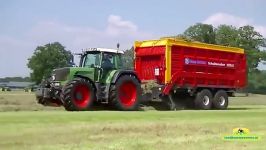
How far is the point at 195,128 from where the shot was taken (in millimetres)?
13422

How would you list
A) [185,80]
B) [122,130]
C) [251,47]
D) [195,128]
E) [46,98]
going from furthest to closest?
[251,47] < [185,80] < [46,98] < [195,128] < [122,130]

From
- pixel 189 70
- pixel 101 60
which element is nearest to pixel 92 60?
pixel 101 60

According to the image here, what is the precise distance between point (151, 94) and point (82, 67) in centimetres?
374

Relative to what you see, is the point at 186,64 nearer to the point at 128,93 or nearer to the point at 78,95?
the point at 128,93

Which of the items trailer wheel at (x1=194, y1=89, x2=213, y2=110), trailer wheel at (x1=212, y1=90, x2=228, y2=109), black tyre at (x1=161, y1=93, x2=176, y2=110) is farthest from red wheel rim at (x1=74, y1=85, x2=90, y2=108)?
trailer wheel at (x1=212, y1=90, x2=228, y2=109)

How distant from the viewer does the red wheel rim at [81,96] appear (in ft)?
64.2

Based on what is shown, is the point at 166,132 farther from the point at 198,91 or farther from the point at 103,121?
the point at 198,91

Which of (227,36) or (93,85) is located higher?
(227,36)

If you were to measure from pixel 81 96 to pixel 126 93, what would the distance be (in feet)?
8.53

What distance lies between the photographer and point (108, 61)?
69.9 ft

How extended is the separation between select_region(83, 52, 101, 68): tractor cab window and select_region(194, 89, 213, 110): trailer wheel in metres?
6.23

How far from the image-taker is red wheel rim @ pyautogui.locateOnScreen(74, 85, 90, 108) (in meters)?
19.6

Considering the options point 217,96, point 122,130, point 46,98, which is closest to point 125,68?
point 46,98

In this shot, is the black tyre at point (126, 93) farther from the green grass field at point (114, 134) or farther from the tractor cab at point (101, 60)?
the green grass field at point (114, 134)
